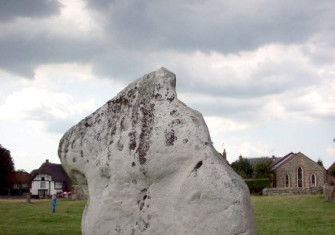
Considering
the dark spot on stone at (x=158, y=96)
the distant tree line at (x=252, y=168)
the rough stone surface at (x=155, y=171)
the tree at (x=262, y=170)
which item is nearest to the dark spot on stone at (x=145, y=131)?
the rough stone surface at (x=155, y=171)

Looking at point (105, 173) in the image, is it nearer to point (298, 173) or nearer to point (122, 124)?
point (122, 124)

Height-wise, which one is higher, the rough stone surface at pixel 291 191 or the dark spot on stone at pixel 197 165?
the rough stone surface at pixel 291 191

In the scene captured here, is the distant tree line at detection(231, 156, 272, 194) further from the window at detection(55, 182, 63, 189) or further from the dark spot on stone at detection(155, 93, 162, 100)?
the dark spot on stone at detection(155, 93, 162, 100)

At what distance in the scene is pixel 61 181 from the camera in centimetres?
9350

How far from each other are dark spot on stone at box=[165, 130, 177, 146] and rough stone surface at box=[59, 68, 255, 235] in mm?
13

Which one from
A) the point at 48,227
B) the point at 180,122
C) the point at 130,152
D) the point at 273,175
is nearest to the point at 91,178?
the point at 130,152

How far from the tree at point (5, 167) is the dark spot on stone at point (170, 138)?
82.5 metres

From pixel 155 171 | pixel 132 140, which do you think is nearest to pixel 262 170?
pixel 132 140

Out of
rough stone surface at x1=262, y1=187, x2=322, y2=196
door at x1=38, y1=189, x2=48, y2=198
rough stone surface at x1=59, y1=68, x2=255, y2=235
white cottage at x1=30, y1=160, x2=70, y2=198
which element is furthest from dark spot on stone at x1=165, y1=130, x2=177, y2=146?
white cottage at x1=30, y1=160, x2=70, y2=198

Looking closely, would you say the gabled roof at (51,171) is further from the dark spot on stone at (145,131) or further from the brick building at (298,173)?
the dark spot on stone at (145,131)

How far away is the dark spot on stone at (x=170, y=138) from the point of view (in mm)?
7334

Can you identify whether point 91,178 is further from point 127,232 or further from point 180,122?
point 180,122

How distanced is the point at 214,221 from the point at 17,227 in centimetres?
1789

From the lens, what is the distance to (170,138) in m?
7.36
